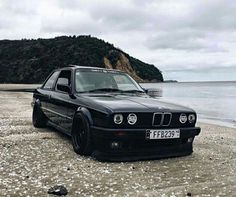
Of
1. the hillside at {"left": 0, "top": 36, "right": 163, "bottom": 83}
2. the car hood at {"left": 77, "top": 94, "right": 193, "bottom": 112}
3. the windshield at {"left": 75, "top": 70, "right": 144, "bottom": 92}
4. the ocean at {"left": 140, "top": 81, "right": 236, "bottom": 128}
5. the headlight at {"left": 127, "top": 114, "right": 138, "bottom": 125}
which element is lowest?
the ocean at {"left": 140, "top": 81, "right": 236, "bottom": 128}

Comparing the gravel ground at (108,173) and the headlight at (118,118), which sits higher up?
the headlight at (118,118)

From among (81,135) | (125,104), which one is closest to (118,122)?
(125,104)

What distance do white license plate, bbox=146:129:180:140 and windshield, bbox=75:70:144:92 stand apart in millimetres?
1631

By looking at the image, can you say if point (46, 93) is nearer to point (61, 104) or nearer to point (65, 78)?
point (65, 78)

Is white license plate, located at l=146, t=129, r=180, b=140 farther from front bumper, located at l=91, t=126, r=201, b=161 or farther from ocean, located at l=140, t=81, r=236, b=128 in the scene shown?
ocean, located at l=140, t=81, r=236, b=128

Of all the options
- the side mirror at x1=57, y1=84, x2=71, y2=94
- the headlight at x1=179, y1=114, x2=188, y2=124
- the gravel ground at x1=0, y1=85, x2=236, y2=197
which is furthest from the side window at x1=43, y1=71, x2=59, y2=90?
the headlight at x1=179, y1=114, x2=188, y2=124

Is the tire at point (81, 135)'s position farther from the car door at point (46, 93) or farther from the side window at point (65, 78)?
the car door at point (46, 93)

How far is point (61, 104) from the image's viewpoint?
7.11 m

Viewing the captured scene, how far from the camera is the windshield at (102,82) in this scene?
22.1ft

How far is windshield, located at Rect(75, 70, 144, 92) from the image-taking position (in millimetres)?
6746

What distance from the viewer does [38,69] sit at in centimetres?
9956

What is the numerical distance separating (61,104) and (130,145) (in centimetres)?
212

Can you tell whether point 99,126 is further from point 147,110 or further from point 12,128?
point 12,128

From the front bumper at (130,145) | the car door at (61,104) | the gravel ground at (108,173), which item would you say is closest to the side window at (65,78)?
the car door at (61,104)
